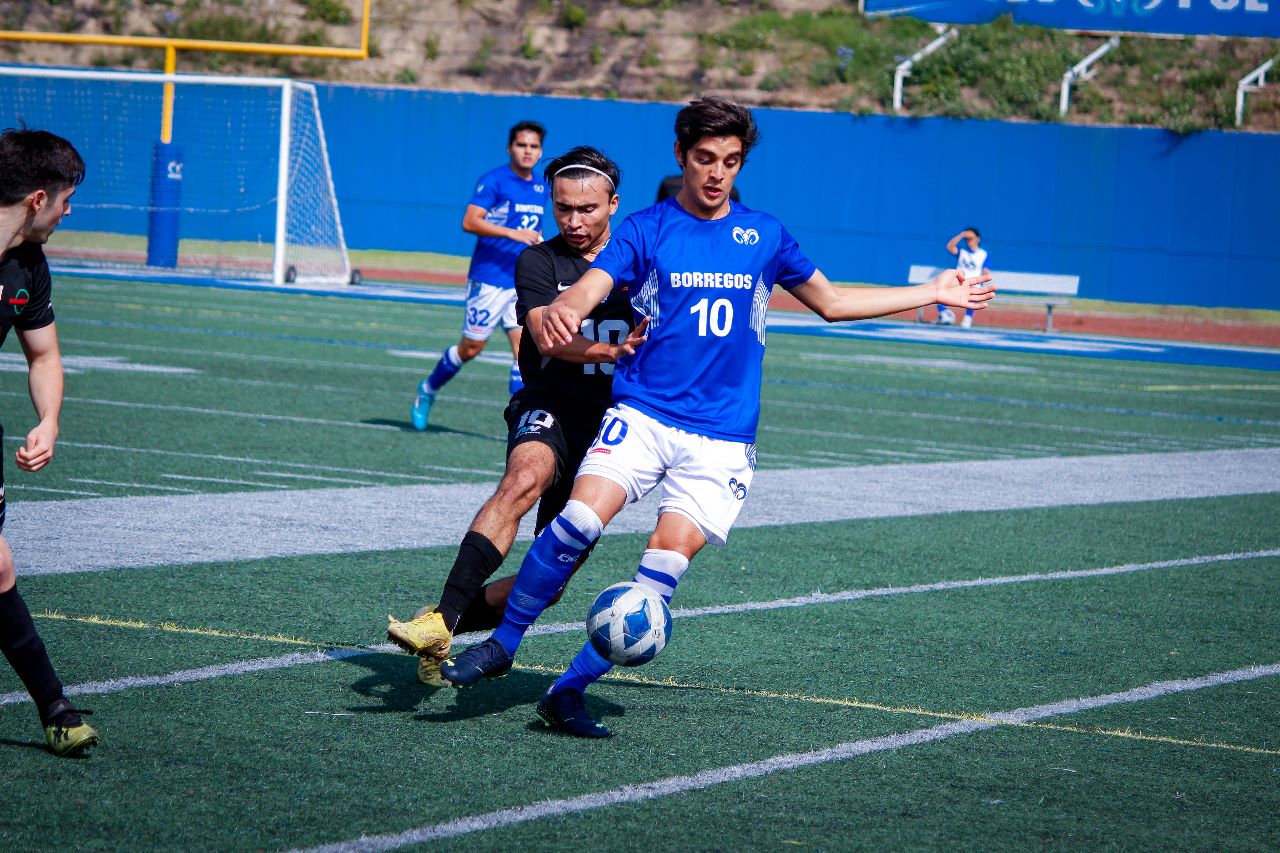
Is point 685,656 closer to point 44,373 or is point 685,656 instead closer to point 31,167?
point 44,373

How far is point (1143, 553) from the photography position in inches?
367

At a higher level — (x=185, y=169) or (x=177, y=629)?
(x=185, y=169)

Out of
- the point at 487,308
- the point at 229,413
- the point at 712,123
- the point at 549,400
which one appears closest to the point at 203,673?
the point at 549,400

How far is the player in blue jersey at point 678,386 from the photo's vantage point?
17.4ft

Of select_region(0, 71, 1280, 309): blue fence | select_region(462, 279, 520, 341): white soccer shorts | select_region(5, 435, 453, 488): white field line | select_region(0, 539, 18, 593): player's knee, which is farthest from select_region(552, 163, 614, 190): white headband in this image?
select_region(0, 71, 1280, 309): blue fence

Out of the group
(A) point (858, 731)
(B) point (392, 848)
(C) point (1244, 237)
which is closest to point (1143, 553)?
(A) point (858, 731)

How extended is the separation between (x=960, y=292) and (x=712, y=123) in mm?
1201

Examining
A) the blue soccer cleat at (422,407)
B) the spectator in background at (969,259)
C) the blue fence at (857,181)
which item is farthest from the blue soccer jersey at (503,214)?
the blue fence at (857,181)

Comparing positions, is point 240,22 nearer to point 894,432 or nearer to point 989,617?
point 894,432

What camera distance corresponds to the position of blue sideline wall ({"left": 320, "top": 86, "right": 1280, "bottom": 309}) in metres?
37.6

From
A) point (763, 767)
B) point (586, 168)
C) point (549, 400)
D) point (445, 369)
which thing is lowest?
point (763, 767)

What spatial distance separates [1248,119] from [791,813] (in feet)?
124

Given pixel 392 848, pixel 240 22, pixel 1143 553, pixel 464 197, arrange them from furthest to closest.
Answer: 1. pixel 240 22
2. pixel 464 197
3. pixel 1143 553
4. pixel 392 848

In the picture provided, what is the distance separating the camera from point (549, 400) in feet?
19.3
